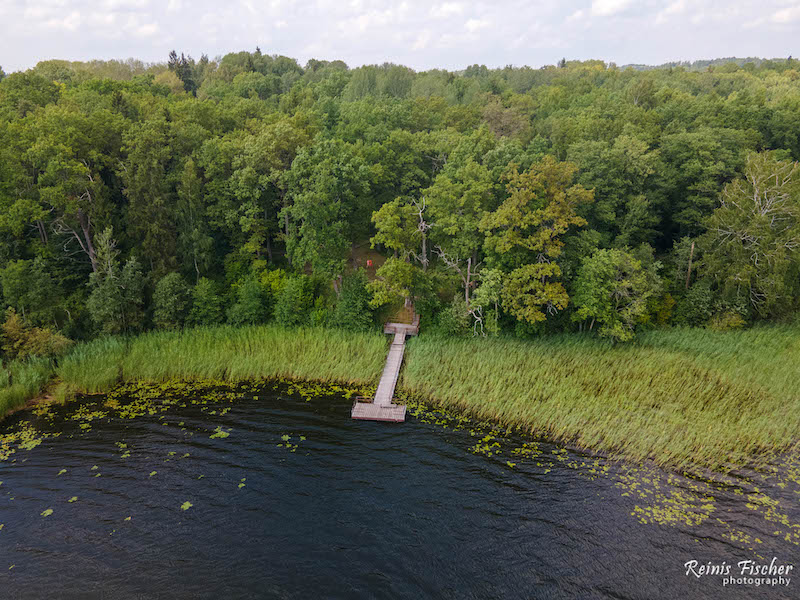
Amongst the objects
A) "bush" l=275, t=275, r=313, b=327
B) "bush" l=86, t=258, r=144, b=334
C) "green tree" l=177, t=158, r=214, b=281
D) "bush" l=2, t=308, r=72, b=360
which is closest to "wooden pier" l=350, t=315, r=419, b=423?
"bush" l=275, t=275, r=313, b=327

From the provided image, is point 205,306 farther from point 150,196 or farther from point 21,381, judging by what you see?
point 21,381

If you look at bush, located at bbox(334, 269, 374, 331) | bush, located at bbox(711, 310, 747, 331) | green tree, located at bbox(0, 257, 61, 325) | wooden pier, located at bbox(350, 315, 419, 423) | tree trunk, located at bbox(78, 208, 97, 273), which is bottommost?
wooden pier, located at bbox(350, 315, 419, 423)

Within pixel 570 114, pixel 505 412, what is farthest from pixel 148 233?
pixel 570 114

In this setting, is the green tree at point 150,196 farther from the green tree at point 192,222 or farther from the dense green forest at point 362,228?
the green tree at point 192,222

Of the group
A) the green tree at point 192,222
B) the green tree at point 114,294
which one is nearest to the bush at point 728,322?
the green tree at point 192,222

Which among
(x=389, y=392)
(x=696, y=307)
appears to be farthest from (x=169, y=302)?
(x=696, y=307)

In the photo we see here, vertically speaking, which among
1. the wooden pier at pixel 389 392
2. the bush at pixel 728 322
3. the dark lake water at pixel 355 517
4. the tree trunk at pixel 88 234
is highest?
the tree trunk at pixel 88 234

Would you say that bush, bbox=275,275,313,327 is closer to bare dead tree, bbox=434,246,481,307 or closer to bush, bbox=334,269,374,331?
bush, bbox=334,269,374,331
